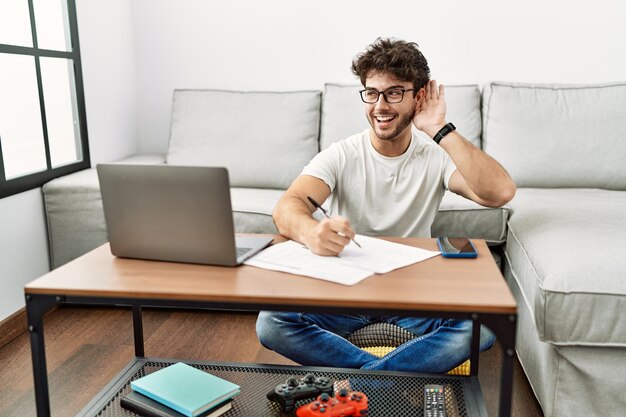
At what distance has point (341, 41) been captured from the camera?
3.00 meters

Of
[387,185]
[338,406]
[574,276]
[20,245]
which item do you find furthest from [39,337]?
[20,245]

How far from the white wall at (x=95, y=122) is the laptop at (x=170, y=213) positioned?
1.21m

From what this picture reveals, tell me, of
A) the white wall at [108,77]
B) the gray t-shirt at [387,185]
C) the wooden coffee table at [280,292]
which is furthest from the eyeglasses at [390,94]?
the white wall at [108,77]

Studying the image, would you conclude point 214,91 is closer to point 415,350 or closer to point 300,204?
point 300,204

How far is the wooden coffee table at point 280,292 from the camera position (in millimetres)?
997

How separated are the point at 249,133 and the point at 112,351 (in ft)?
3.89

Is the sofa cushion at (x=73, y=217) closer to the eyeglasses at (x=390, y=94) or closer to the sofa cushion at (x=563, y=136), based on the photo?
the eyeglasses at (x=390, y=94)

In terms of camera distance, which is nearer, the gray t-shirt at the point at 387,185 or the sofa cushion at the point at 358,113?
the gray t-shirt at the point at 387,185

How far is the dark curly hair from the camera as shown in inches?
63.7

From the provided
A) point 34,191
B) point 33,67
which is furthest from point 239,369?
point 33,67

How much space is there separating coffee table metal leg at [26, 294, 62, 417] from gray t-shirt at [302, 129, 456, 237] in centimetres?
83

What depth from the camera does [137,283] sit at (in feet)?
3.62

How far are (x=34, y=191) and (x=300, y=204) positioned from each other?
139 cm

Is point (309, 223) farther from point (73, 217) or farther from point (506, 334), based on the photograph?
point (73, 217)
